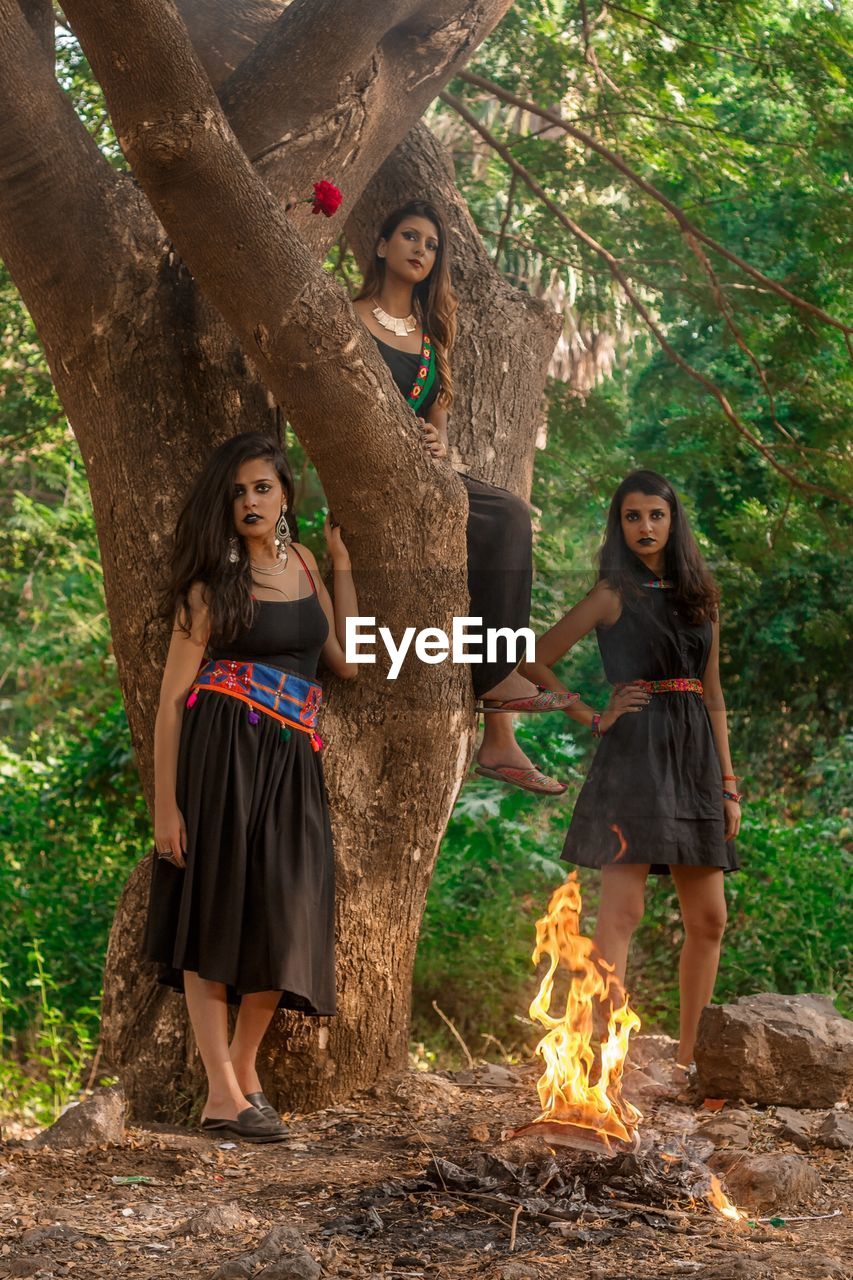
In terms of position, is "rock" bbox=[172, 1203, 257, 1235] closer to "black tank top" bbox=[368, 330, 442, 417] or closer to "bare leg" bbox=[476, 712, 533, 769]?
"bare leg" bbox=[476, 712, 533, 769]

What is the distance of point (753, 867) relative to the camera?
7.28m

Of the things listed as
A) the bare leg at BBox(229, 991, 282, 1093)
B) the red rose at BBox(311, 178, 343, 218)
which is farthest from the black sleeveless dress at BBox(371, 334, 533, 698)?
the bare leg at BBox(229, 991, 282, 1093)

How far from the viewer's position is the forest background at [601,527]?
686 centimetres

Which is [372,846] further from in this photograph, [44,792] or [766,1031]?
[44,792]

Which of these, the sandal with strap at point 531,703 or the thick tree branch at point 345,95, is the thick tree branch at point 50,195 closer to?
the thick tree branch at point 345,95

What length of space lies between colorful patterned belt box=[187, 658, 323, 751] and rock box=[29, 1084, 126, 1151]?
3.68 ft

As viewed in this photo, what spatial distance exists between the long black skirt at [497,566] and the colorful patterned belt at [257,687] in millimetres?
673

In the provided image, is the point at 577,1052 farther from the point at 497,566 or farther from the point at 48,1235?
the point at 497,566

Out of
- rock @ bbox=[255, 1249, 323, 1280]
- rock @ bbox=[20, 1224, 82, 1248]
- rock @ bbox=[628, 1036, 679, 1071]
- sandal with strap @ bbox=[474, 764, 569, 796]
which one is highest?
sandal with strap @ bbox=[474, 764, 569, 796]

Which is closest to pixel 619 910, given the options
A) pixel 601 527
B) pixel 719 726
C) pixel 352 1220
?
pixel 719 726

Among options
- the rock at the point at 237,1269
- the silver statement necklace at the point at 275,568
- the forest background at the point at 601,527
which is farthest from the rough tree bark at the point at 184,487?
the forest background at the point at 601,527

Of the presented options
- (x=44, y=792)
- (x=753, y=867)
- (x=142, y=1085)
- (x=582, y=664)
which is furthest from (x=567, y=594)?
(x=142, y=1085)

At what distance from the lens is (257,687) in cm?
415

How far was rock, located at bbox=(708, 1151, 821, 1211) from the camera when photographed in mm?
3543
